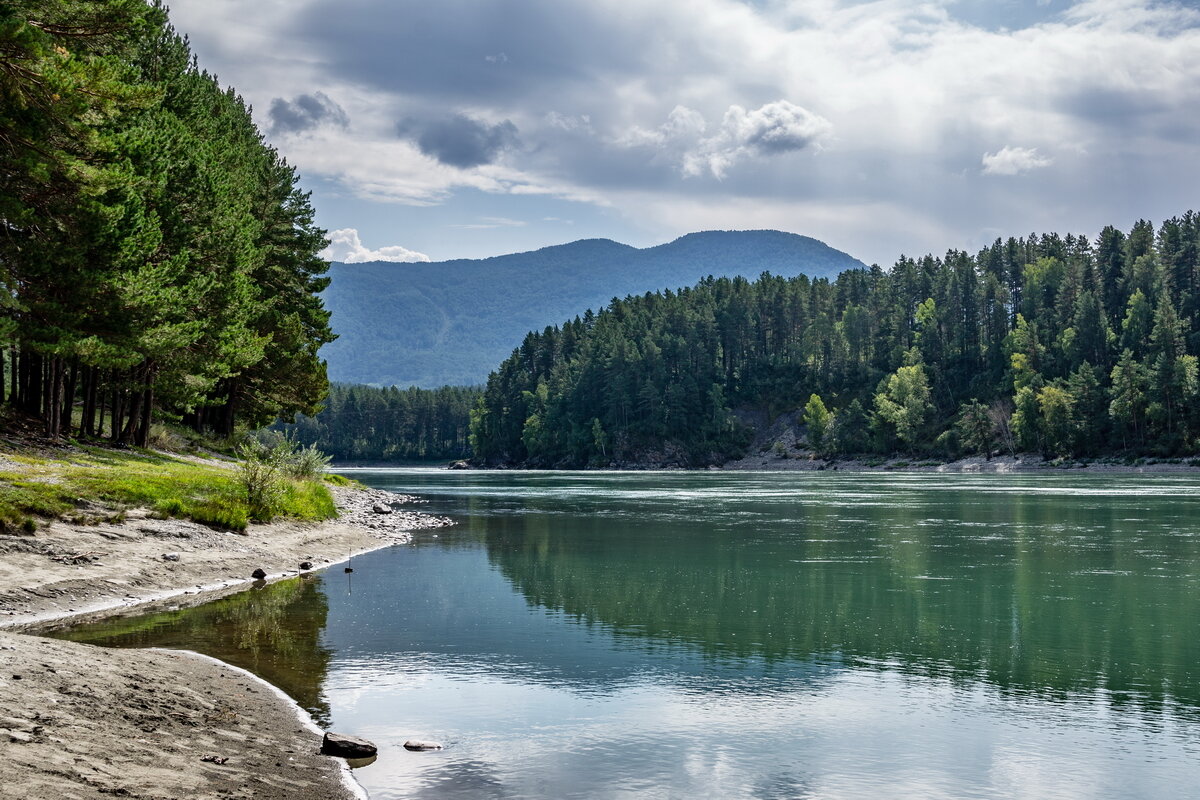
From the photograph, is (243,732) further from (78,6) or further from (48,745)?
(78,6)

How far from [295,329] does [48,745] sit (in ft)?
201

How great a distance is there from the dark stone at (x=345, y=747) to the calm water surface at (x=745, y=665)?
0.42 m

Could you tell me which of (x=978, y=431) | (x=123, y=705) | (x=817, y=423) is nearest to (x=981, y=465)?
(x=978, y=431)

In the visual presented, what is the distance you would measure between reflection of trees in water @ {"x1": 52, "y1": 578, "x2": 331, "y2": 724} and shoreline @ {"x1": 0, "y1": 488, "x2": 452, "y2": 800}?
2.06 ft

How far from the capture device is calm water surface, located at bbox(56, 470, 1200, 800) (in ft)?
43.2

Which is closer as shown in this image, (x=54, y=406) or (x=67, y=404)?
(x=54, y=406)

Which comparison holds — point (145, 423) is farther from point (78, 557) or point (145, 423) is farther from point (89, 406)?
point (78, 557)

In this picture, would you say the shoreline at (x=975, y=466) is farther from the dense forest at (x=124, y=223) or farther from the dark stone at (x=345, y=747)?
the dark stone at (x=345, y=747)

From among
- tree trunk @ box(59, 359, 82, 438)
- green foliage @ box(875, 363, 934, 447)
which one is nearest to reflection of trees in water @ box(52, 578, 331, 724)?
tree trunk @ box(59, 359, 82, 438)

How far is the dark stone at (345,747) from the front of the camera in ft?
42.2

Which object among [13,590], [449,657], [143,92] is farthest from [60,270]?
[449,657]

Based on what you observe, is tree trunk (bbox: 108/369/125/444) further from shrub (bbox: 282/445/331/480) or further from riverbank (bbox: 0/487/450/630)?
riverbank (bbox: 0/487/450/630)

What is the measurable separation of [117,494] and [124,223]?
1115 cm

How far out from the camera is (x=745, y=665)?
1961cm
